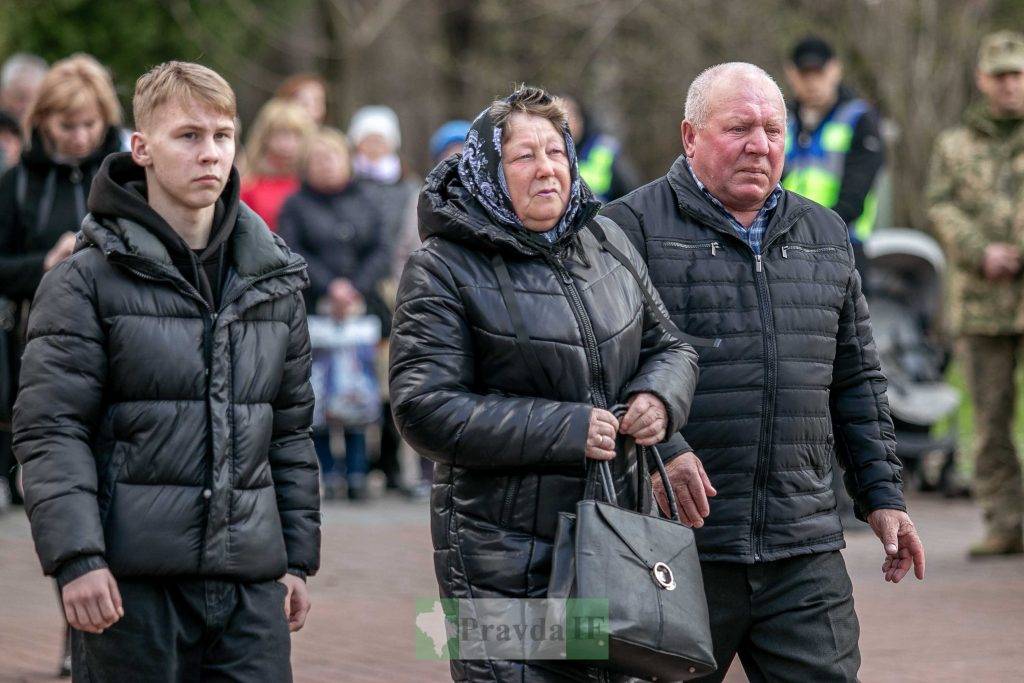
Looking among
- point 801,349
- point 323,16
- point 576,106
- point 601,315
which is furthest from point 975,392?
point 323,16

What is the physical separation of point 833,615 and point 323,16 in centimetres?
2086

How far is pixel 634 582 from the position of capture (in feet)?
13.1

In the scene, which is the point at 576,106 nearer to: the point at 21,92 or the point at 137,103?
the point at 21,92

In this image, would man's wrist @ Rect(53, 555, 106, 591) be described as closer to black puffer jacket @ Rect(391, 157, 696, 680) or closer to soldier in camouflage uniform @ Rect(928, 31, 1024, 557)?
black puffer jacket @ Rect(391, 157, 696, 680)

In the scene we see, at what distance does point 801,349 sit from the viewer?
4.85 metres

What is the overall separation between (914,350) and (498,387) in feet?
26.6

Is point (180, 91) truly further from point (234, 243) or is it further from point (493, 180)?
point (493, 180)

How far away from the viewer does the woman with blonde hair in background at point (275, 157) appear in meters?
11.5

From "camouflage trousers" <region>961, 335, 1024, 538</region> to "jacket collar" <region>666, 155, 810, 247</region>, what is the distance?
4.71m

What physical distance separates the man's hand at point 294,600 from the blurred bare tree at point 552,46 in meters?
14.7

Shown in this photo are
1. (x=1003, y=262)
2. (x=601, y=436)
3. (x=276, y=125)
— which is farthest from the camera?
(x=276, y=125)

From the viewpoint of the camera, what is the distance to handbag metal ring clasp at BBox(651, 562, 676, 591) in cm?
405

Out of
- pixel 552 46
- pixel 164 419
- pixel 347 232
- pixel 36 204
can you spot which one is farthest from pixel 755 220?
pixel 552 46

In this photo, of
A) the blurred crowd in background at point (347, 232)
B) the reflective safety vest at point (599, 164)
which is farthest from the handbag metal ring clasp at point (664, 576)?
the reflective safety vest at point (599, 164)
